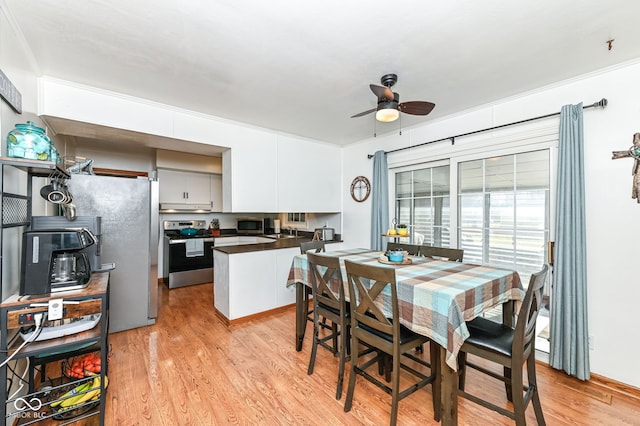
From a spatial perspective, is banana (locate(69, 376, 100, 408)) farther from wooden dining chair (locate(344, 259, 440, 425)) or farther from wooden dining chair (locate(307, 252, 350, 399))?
wooden dining chair (locate(344, 259, 440, 425))

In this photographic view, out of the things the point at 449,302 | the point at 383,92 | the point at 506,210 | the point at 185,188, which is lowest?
the point at 449,302

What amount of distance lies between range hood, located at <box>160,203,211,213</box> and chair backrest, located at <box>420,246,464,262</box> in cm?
444

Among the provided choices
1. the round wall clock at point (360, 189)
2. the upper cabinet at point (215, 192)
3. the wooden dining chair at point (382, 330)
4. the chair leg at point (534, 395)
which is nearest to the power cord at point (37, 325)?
the wooden dining chair at point (382, 330)

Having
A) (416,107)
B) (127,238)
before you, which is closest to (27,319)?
(127,238)

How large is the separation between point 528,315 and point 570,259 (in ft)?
3.87

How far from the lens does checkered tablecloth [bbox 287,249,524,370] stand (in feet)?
5.07

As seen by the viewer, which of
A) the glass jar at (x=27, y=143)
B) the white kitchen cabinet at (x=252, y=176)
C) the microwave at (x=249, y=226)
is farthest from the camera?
the microwave at (x=249, y=226)

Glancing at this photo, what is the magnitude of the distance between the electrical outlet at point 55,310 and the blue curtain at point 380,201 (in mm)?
3300

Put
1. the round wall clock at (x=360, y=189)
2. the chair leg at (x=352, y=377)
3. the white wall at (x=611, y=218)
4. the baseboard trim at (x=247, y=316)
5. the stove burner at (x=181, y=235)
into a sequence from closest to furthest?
the chair leg at (x=352, y=377) → the white wall at (x=611, y=218) → the baseboard trim at (x=247, y=316) → the round wall clock at (x=360, y=189) → the stove burner at (x=181, y=235)

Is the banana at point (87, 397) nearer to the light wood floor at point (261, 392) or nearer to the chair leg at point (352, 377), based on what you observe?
the light wood floor at point (261, 392)

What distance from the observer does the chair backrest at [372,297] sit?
1.70 metres

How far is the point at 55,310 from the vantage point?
62.5 inches

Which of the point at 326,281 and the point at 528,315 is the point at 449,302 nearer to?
the point at 528,315

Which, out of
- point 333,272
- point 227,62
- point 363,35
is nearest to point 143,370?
point 333,272
